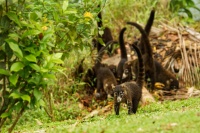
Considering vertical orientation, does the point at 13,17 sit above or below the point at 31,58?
above

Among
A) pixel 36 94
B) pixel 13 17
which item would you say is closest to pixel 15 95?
pixel 36 94

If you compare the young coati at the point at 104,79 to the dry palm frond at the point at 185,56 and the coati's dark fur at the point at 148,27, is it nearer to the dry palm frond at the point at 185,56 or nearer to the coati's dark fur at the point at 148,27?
the coati's dark fur at the point at 148,27

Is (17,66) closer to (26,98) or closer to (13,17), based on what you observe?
(26,98)

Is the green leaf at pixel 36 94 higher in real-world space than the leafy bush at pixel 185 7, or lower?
lower

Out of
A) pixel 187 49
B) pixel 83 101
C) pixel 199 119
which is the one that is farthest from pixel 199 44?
pixel 199 119

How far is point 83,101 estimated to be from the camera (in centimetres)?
1130

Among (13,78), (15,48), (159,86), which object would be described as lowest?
(159,86)

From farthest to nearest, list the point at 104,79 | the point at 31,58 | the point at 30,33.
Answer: the point at 104,79 < the point at 30,33 < the point at 31,58

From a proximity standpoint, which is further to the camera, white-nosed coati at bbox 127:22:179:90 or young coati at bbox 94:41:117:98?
white-nosed coati at bbox 127:22:179:90

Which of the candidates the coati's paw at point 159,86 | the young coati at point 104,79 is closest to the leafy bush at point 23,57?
the young coati at point 104,79

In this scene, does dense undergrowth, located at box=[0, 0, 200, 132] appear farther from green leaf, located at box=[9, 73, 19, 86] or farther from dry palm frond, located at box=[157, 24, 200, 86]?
dry palm frond, located at box=[157, 24, 200, 86]

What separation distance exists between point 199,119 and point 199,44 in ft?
25.1

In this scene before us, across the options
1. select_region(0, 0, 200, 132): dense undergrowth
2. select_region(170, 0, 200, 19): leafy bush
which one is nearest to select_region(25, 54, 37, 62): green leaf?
select_region(0, 0, 200, 132): dense undergrowth

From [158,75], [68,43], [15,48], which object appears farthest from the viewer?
[158,75]
